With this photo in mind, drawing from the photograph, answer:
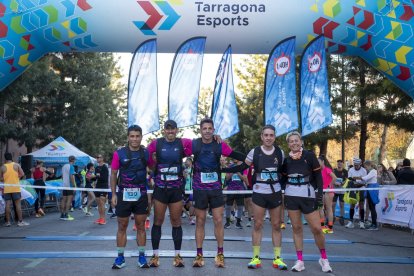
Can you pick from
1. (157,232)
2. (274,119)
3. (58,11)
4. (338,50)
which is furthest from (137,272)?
(338,50)

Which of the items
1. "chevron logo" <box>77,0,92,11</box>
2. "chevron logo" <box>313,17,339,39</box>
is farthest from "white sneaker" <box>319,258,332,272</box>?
"chevron logo" <box>77,0,92,11</box>

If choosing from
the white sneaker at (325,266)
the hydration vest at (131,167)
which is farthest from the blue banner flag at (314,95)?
the hydration vest at (131,167)

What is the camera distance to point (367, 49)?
396 inches

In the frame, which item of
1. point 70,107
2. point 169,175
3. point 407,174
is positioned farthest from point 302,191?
point 70,107

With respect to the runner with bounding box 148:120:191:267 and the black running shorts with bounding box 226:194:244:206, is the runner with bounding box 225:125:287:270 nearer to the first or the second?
the runner with bounding box 148:120:191:267

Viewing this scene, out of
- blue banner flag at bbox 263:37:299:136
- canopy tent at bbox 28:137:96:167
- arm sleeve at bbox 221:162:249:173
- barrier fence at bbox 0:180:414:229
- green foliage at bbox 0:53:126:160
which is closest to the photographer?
arm sleeve at bbox 221:162:249:173

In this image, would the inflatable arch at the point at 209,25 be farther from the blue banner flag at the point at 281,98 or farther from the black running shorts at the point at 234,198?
the black running shorts at the point at 234,198

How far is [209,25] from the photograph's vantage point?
9.91 meters

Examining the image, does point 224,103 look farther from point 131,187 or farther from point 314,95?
point 131,187

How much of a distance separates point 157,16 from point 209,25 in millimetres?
989

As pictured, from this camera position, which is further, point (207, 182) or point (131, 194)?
point (207, 182)

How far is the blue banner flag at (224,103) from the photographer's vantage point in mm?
10320

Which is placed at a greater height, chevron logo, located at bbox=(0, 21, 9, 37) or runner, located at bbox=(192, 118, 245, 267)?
chevron logo, located at bbox=(0, 21, 9, 37)

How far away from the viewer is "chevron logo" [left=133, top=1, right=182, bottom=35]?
974 centimetres
